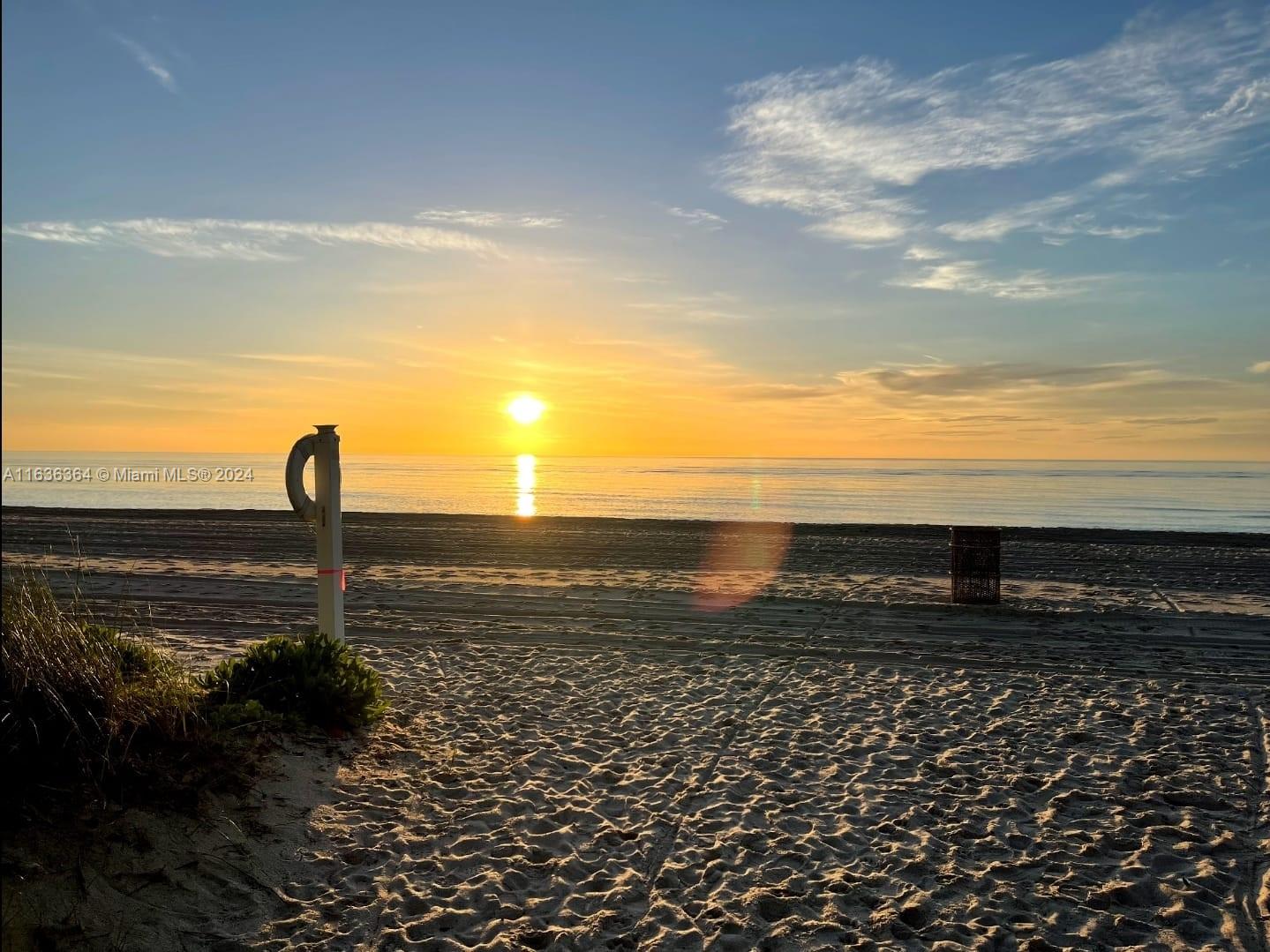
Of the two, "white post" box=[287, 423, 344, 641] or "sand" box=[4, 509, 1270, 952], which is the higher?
"white post" box=[287, 423, 344, 641]

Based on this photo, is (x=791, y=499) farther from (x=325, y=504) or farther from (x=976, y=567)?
(x=325, y=504)

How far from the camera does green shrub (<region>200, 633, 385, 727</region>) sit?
655 cm

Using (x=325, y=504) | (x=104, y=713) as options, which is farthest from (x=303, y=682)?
(x=104, y=713)

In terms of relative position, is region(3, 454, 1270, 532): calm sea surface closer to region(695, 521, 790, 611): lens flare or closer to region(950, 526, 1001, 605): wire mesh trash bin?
region(695, 521, 790, 611): lens flare

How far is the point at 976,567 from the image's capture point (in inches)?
554

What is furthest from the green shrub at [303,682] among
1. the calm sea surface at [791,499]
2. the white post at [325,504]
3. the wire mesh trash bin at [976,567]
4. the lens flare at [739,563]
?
the calm sea surface at [791,499]

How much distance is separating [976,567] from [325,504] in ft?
35.4

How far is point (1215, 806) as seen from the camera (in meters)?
5.93

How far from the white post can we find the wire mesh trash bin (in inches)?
398

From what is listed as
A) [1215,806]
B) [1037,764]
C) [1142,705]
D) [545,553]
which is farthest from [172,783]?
[545,553]

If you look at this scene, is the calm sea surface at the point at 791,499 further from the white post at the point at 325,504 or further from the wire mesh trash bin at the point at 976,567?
the white post at the point at 325,504

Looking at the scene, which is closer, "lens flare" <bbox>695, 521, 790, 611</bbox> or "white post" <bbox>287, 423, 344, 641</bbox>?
"white post" <bbox>287, 423, 344, 641</bbox>

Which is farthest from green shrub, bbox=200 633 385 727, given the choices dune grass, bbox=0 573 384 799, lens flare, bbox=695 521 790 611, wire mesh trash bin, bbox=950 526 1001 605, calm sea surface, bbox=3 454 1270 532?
calm sea surface, bbox=3 454 1270 532

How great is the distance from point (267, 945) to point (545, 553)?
1683cm
